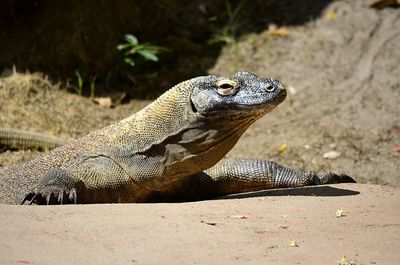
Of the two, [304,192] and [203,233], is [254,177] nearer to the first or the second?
[304,192]

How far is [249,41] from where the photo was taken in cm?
1136

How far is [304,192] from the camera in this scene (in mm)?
5898

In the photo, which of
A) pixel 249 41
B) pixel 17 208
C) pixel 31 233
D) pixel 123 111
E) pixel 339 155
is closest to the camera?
pixel 31 233

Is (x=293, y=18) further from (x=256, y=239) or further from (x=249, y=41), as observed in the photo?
(x=256, y=239)

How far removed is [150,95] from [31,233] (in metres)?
6.27

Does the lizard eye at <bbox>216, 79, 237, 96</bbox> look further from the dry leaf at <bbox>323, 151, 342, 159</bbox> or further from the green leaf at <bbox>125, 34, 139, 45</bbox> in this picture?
the green leaf at <bbox>125, 34, 139, 45</bbox>

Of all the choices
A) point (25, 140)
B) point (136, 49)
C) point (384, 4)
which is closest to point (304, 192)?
point (25, 140)

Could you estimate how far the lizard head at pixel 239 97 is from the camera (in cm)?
542

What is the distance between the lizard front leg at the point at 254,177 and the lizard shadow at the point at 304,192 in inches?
4.7

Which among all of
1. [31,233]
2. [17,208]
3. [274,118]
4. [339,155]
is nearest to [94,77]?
[274,118]

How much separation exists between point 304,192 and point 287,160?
9.74 feet

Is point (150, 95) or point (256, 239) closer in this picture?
point (256, 239)

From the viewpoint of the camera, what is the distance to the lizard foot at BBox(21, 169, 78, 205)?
5.27 meters

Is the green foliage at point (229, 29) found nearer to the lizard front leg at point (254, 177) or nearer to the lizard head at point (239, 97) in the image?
the lizard front leg at point (254, 177)
